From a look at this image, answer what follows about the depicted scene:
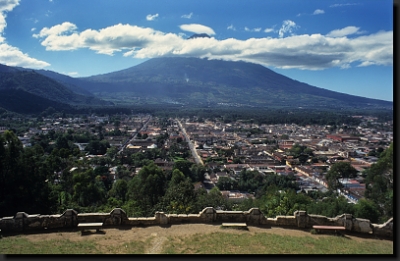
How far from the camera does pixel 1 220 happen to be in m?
6.62

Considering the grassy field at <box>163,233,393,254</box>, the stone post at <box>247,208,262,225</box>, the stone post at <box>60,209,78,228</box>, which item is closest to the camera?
the grassy field at <box>163,233,393,254</box>

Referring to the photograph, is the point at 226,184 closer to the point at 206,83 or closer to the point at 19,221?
the point at 19,221

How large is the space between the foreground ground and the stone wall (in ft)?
0.83

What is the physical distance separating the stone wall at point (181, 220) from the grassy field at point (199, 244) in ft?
1.11

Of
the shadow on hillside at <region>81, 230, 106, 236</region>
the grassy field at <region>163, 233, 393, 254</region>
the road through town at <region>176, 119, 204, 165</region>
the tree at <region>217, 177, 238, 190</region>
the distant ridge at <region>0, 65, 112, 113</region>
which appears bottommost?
the tree at <region>217, 177, 238, 190</region>

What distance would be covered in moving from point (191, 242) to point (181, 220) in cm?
109

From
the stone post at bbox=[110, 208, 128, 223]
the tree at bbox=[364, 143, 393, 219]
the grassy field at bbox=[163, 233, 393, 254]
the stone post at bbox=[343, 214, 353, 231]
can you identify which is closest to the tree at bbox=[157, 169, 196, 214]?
the stone post at bbox=[110, 208, 128, 223]

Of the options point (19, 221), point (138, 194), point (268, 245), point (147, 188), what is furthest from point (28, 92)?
point (268, 245)

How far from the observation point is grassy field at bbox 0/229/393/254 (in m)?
5.84

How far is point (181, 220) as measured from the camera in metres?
7.26

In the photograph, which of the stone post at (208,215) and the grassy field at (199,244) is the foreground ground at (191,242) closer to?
the grassy field at (199,244)

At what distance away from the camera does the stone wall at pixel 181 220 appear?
265 inches

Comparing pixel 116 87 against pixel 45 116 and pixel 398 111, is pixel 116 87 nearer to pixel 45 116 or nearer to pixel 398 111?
pixel 45 116

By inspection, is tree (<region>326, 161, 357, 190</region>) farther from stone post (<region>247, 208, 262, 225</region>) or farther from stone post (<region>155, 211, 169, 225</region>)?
stone post (<region>155, 211, 169, 225</region>)
